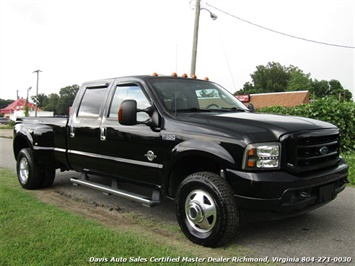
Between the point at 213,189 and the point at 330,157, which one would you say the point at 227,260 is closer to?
the point at 213,189

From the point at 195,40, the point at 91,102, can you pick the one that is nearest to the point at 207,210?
the point at 91,102

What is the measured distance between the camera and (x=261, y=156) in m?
3.13

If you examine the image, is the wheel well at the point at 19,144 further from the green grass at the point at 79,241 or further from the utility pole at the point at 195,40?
the utility pole at the point at 195,40

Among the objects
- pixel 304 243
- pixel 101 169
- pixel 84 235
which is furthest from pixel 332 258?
pixel 101 169

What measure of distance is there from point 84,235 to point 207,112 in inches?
77.8

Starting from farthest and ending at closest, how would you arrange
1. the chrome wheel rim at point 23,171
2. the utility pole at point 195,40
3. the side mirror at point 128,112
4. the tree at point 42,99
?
the tree at point 42,99, the utility pole at point 195,40, the chrome wheel rim at point 23,171, the side mirror at point 128,112

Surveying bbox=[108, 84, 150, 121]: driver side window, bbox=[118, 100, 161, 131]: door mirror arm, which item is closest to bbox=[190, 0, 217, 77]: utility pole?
bbox=[108, 84, 150, 121]: driver side window

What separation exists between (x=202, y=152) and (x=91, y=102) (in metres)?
2.32

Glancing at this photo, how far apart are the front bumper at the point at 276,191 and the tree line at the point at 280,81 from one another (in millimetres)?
75422

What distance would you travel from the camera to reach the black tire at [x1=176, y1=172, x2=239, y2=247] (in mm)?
3207

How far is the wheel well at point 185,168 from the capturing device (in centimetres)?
373

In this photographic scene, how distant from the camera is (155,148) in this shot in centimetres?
390

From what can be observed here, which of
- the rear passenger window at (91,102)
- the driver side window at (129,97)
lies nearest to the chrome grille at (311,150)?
the driver side window at (129,97)

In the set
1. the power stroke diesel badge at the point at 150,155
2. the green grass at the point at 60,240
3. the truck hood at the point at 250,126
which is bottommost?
the green grass at the point at 60,240
